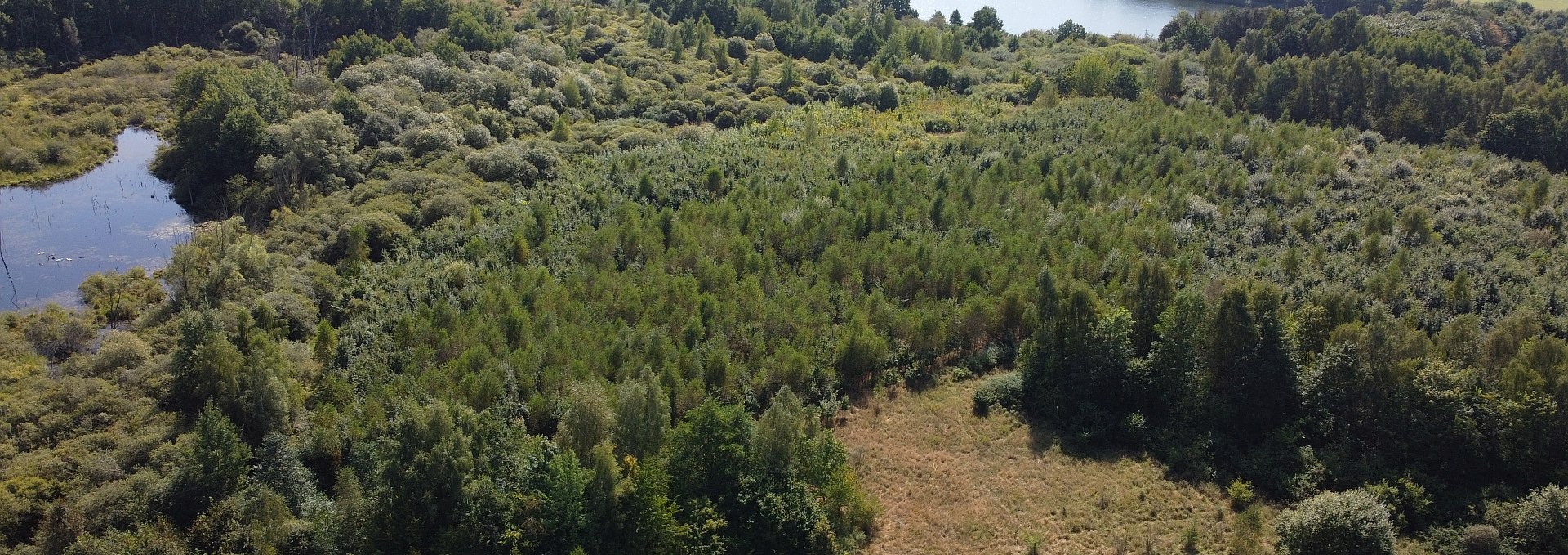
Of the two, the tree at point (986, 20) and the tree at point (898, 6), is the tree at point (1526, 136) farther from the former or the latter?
the tree at point (898, 6)

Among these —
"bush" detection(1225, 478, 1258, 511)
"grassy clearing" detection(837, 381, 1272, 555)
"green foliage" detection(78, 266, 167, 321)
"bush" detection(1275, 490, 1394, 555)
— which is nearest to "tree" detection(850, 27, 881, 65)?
"grassy clearing" detection(837, 381, 1272, 555)

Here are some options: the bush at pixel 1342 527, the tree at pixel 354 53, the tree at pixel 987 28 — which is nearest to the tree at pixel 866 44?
the tree at pixel 987 28

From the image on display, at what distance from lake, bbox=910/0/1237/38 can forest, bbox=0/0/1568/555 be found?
53045mm

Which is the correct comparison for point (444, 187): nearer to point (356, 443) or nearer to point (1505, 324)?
point (356, 443)

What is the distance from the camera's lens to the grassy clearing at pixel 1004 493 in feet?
85.3

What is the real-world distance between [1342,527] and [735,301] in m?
20.8

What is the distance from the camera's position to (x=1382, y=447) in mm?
27531

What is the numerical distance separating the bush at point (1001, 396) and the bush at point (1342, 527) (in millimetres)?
9609

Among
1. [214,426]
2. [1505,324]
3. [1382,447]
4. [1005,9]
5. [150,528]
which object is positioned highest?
[1005,9]

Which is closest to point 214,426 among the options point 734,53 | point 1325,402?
point 1325,402

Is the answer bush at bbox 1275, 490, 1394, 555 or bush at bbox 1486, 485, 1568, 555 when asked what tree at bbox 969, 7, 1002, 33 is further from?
bush at bbox 1275, 490, 1394, 555

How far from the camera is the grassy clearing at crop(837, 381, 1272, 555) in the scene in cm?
2598

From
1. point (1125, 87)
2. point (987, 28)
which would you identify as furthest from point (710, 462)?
point (987, 28)

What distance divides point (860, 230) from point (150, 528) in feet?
94.7
